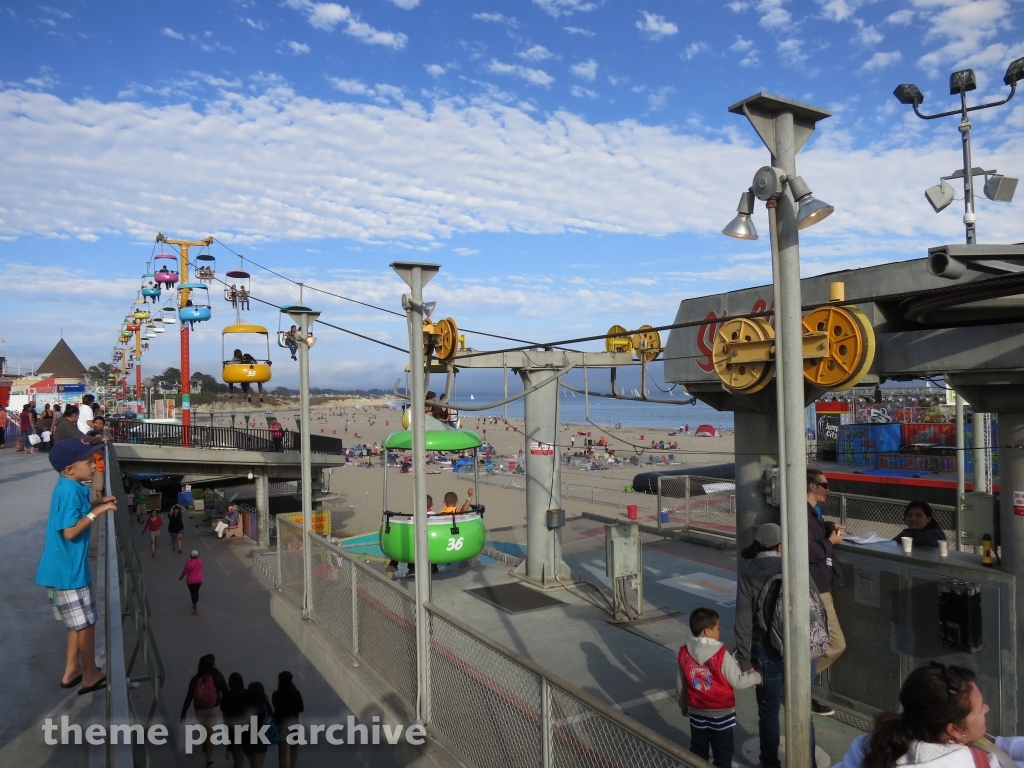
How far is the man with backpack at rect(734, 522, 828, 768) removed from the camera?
5.01 meters

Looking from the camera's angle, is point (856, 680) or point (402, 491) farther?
point (402, 491)

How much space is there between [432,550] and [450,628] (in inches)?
169

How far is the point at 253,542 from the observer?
80.6 feet

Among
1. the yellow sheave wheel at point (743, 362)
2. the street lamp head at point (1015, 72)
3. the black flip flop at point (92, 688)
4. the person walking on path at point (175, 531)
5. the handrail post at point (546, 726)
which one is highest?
the street lamp head at point (1015, 72)

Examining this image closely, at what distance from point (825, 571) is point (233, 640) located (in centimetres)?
1154

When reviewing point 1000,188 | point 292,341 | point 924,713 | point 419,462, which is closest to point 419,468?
point 419,462

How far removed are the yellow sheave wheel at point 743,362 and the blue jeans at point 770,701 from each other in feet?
7.19

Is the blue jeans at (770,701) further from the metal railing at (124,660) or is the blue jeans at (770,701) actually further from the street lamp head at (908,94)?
the street lamp head at (908,94)

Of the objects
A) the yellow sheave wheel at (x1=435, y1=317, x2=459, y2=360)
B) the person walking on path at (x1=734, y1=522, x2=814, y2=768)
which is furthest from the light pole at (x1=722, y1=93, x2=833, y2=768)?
the yellow sheave wheel at (x1=435, y1=317, x2=459, y2=360)

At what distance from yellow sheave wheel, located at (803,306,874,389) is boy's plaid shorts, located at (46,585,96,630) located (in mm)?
5453

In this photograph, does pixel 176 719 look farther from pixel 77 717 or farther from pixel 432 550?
pixel 77 717

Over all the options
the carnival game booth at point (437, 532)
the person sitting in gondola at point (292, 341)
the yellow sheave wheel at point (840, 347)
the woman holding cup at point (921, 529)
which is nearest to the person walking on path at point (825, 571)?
the woman holding cup at point (921, 529)

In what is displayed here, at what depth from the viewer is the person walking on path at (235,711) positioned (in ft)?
25.9

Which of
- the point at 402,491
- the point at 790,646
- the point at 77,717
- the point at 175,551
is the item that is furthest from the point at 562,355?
the point at 402,491
